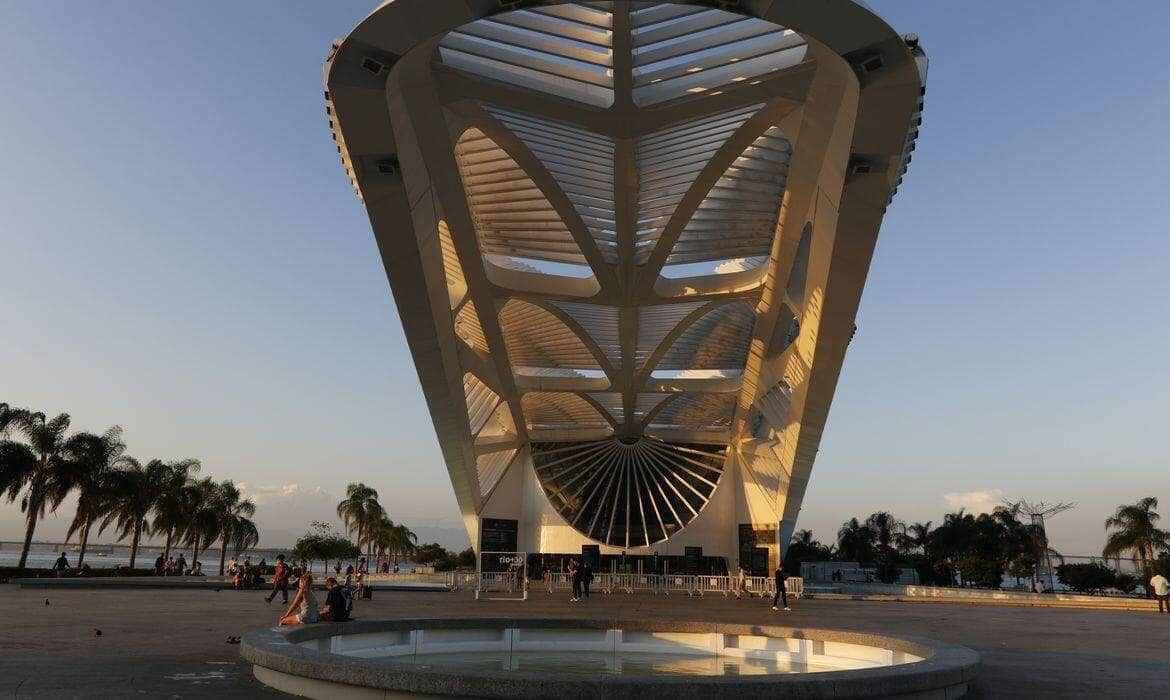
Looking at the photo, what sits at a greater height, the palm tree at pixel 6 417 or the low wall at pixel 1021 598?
the palm tree at pixel 6 417

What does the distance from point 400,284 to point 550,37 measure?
7631mm

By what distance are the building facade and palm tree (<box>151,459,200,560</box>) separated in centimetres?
1446

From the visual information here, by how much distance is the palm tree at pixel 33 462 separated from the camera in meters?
28.3

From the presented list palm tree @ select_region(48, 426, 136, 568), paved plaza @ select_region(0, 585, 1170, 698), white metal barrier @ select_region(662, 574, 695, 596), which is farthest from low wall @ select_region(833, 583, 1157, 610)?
palm tree @ select_region(48, 426, 136, 568)

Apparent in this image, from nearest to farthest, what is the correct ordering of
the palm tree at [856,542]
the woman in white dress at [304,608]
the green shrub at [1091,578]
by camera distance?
the woman in white dress at [304,608] → the green shrub at [1091,578] → the palm tree at [856,542]

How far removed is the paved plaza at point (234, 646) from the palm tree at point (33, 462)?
32.0 feet

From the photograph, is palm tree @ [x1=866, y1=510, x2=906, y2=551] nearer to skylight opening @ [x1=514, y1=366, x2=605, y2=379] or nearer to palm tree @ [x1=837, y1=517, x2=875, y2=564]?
palm tree @ [x1=837, y1=517, x2=875, y2=564]

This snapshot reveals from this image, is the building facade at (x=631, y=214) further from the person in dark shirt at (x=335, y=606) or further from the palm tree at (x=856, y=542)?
→ the palm tree at (x=856, y=542)

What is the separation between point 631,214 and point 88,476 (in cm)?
2289

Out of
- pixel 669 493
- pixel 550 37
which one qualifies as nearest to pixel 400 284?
pixel 550 37

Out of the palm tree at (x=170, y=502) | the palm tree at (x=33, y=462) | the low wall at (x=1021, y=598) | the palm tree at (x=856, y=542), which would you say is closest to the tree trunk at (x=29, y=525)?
the palm tree at (x=33, y=462)

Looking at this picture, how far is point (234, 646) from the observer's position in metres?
9.47

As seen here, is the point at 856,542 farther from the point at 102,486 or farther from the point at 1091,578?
the point at 102,486

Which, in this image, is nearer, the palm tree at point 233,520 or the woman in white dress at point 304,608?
the woman in white dress at point 304,608
